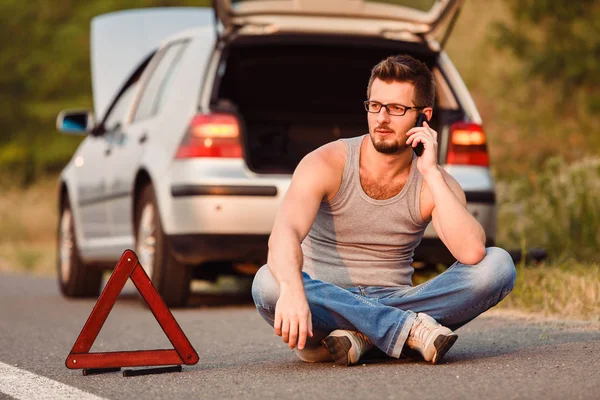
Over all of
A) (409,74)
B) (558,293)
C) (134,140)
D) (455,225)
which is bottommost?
(558,293)

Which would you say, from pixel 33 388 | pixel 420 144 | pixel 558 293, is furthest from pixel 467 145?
pixel 33 388

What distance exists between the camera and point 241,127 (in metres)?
8.43

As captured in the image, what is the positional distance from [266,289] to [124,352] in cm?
63

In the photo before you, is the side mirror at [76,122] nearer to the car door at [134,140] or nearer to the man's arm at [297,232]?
the car door at [134,140]

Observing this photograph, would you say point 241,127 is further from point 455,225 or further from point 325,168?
point 455,225

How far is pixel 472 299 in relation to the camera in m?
5.57

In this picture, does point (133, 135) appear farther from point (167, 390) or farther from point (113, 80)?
point (167, 390)

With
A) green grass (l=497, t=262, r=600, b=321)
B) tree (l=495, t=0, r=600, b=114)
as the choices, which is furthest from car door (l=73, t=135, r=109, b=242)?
tree (l=495, t=0, r=600, b=114)

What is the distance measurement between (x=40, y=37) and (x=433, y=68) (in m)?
22.9

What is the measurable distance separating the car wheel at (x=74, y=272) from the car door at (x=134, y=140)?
1.12 m

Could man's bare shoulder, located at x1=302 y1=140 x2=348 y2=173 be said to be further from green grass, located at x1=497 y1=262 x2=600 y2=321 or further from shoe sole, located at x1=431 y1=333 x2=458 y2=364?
green grass, located at x1=497 y1=262 x2=600 y2=321

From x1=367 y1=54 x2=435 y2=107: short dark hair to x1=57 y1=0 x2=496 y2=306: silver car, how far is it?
288cm

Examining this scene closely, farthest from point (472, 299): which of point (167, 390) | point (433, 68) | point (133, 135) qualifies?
point (133, 135)

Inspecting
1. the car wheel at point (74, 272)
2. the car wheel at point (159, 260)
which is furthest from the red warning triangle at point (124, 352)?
the car wheel at point (74, 272)
